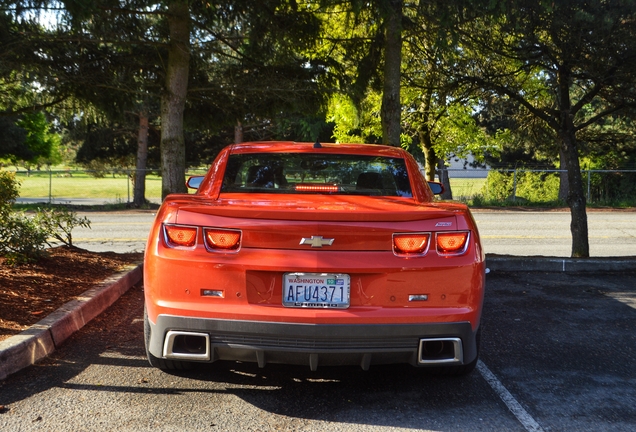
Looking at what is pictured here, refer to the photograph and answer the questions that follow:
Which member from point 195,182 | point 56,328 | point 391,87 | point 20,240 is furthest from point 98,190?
point 56,328

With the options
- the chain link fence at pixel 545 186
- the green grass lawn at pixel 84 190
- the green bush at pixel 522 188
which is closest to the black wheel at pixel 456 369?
the chain link fence at pixel 545 186

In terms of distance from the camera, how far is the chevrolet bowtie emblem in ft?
12.0

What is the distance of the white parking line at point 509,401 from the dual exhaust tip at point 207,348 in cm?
45

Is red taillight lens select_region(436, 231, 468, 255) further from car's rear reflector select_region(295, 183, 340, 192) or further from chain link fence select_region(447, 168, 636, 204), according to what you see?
chain link fence select_region(447, 168, 636, 204)

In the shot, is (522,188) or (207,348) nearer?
(207,348)

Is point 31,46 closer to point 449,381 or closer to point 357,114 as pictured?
point 357,114

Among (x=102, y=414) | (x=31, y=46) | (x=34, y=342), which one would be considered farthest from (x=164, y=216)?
(x=31, y=46)

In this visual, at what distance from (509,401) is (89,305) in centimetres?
380

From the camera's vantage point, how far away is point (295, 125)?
3706 cm

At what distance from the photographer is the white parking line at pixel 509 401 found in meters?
3.59

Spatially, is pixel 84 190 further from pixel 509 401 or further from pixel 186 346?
pixel 509 401

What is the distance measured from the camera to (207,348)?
3707 millimetres

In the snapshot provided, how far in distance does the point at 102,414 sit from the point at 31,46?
6.66 m

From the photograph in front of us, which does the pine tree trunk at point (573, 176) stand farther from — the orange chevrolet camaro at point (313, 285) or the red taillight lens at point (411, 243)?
the red taillight lens at point (411, 243)
